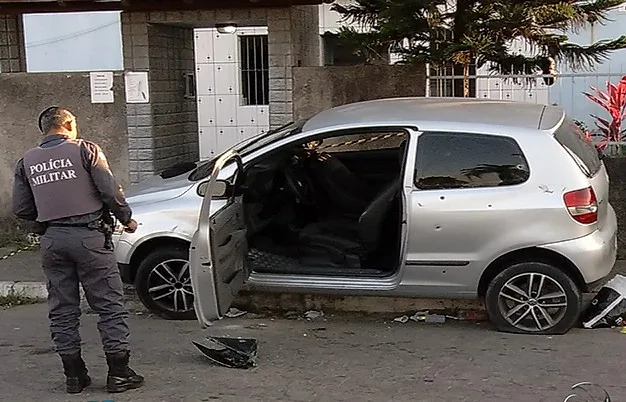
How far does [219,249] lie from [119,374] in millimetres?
1065

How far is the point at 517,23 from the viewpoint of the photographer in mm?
8672

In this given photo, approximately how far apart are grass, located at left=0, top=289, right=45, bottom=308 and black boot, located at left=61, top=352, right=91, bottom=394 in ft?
8.11

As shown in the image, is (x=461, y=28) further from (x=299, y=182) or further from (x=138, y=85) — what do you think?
(x=138, y=85)

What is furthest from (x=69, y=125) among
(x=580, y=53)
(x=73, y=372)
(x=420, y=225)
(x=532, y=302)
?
(x=580, y=53)

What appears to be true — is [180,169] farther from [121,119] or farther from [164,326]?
[121,119]

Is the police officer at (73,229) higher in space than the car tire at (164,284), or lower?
higher

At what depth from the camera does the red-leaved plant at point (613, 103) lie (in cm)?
943

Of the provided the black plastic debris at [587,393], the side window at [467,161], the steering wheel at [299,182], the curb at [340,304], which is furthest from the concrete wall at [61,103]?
the black plastic debris at [587,393]

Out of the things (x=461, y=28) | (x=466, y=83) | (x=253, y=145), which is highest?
(x=461, y=28)

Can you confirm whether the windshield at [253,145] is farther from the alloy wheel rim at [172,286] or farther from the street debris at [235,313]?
the street debris at [235,313]

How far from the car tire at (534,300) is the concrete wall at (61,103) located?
489 cm

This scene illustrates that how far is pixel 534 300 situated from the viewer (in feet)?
20.8

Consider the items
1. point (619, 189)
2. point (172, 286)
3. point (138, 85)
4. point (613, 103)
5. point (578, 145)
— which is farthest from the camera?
point (613, 103)

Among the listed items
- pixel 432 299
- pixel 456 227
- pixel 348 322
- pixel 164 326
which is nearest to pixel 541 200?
pixel 456 227
